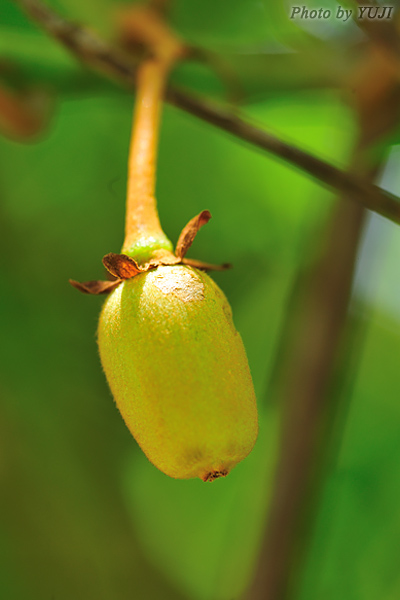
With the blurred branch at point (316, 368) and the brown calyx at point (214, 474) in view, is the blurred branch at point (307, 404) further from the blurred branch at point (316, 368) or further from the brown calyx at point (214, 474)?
the brown calyx at point (214, 474)

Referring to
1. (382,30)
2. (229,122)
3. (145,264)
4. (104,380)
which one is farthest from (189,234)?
(104,380)

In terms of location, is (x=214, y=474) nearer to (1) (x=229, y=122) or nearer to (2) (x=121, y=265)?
(2) (x=121, y=265)

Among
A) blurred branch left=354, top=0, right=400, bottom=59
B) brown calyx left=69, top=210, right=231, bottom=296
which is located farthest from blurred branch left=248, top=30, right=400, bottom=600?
brown calyx left=69, top=210, right=231, bottom=296

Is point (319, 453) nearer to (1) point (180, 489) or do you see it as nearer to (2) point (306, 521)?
(2) point (306, 521)

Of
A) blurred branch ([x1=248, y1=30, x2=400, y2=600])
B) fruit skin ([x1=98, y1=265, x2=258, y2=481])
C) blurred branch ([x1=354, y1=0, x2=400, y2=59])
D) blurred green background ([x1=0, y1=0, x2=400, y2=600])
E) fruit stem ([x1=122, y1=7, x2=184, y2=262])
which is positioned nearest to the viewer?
fruit skin ([x1=98, y1=265, x2=258, y2=481])

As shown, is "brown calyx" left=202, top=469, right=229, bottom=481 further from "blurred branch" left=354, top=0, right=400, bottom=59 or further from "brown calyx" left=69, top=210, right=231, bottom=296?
"blurred branch" left=354, top=0, right=400, bottom=59

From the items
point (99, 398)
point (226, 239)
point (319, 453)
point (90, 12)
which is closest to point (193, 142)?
point (226, 239)
